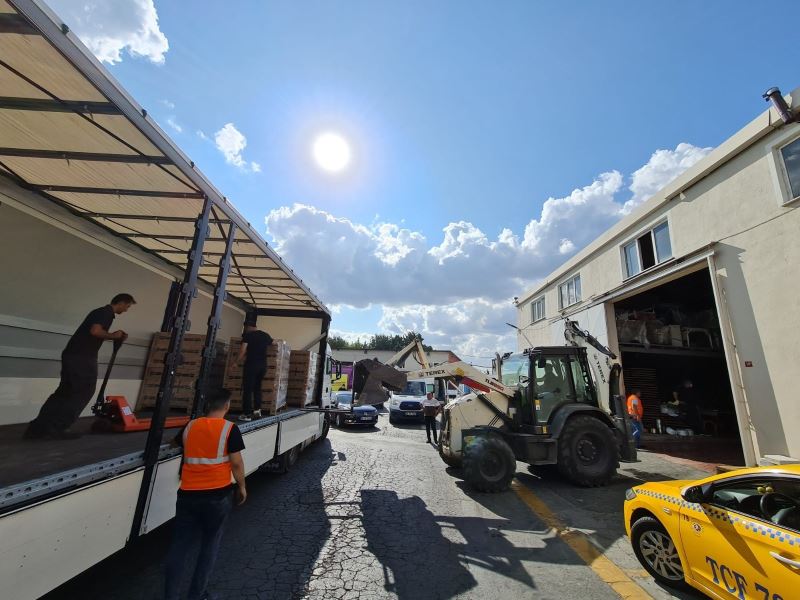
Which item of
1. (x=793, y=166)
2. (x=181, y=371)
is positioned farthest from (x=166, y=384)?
(x=793, y=166)

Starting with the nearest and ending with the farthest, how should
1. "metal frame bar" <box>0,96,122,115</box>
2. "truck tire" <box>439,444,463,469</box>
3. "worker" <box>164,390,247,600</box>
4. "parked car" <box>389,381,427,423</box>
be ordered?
"worker" <box>164,390,247,600</box>
"metal frame bar" <box>0,96,122,115</box>
"truck tire" <box>439,444,463,469</box>
"parked car" <box>389,381,427,423</box>

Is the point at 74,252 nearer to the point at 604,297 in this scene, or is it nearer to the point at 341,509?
the point at 341,509

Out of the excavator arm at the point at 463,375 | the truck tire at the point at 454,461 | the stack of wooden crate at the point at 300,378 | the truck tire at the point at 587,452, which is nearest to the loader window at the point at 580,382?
the truck tire at the point at 587,452

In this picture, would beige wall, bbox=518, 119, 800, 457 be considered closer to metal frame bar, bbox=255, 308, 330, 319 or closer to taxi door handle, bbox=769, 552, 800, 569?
taxi door handle, bbox=769, 552, 800, 569

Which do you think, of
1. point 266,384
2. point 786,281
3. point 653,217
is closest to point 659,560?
point 266,384

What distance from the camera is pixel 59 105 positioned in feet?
9.94

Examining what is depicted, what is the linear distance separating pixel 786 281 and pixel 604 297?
189 inches

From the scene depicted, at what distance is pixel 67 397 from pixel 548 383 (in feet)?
24.8

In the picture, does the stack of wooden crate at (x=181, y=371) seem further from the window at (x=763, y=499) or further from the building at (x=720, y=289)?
the building at (x=720, y=289)

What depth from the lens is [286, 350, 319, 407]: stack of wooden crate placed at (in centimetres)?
797

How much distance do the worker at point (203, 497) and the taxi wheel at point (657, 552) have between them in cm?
401

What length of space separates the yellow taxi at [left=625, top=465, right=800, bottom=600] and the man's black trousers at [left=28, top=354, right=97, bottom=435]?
644 cm

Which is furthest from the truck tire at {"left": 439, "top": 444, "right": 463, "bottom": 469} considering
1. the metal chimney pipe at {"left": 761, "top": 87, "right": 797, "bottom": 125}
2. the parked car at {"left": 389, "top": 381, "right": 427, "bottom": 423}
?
the metal chimney pipe at {"left": 761, "top": 87, "right": 797, "bottom": 125}

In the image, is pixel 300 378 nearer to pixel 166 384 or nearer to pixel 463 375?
pixel 463 375
